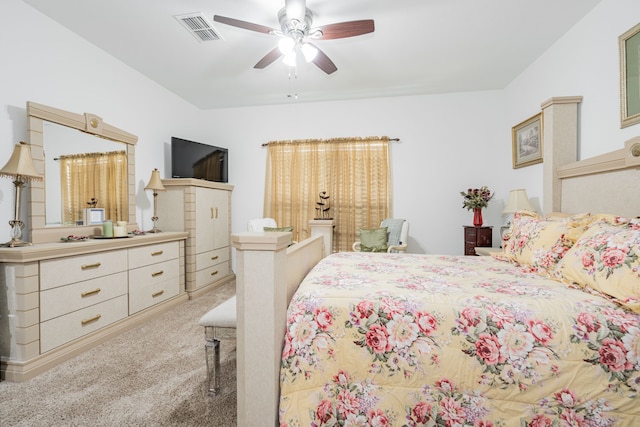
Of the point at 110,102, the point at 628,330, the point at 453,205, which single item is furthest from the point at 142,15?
Answer: the point at 453,205

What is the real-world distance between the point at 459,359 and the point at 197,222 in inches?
134

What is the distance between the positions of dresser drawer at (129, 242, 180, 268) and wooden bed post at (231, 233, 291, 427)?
212cm

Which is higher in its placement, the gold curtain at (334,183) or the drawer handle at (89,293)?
the gold curtain at (334,183)

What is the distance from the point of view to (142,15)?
2414 millimetres

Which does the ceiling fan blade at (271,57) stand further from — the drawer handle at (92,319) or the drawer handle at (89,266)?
the drawer handle at (92,319)

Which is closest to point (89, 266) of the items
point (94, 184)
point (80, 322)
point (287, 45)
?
point (80, 322)

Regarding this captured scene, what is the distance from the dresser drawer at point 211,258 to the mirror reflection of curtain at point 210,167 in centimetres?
114

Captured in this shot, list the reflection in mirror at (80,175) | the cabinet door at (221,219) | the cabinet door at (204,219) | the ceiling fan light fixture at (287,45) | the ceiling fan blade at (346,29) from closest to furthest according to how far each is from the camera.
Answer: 1. the ceiling fan blade at (346,29)
2. the ceiling fan light fixture at (287,45)
3. the reflection in mirror at (80,175)
4. the cabinet door at (204,219)
5. the cabinet door at (221,219)

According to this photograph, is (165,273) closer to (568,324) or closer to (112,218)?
Result: (112,218)

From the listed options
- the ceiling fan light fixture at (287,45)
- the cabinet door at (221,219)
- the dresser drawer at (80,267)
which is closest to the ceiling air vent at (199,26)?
the ceiling fan light fixture at (287,45)

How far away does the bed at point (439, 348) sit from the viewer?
3.52 feet

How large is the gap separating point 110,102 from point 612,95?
15.5ft

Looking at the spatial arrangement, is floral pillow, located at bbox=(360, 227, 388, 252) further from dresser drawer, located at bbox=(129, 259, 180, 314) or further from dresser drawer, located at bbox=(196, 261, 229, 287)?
dresser drawer, located at bbox=(129, 259, 180, 314)

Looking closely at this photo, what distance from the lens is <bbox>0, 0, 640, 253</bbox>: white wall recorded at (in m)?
2.22
